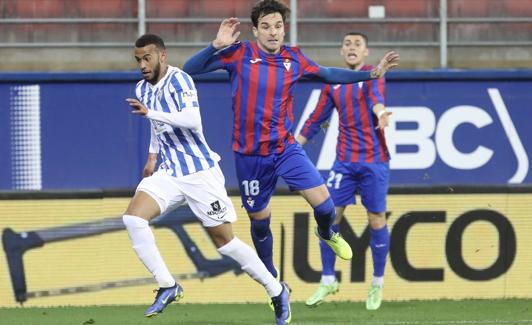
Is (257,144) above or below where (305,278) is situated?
above

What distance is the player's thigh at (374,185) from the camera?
30.5 feet

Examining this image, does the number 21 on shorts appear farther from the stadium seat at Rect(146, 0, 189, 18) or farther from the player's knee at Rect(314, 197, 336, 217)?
the stadium seat at Rect(146, 0, 189, 18)

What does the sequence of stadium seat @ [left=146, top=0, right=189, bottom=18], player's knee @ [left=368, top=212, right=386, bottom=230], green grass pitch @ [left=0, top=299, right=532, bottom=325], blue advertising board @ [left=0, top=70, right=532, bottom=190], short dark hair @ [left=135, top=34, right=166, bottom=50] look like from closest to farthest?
short dark hair @ [left=135, top=34, right=166, bottom=50] < green grass pitch @ [left=0, top=299, right=532, bottom=325] < player's knee @ [left=368, top=212, right=386, bottom=230] < blue advertising board @ [left=0, top=70, right=532, bottom=190] < stadium seat @ [left=146, top=0, right=189, bottom=18]

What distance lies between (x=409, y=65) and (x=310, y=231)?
3875mm

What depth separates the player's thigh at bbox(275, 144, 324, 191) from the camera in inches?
306

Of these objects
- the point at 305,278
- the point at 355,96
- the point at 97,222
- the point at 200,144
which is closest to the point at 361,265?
the point at 305,278

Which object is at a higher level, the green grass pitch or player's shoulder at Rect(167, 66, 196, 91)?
player's shoulder at Rect(167, 66, 196, 91)

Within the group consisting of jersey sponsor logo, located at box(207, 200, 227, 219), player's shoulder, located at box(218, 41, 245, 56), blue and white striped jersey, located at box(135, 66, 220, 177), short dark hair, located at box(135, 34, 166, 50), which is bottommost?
jersey sponsor logo, located at box(207, 200, 227, 219)

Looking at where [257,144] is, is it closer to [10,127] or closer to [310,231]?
[310,231]

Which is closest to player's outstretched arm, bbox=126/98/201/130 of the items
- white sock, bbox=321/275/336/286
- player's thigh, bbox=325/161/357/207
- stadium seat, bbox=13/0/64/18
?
player's thigh, bbox=325/161/357/207

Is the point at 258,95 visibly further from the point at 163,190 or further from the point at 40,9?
the point at 40,9

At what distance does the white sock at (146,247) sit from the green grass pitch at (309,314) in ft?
3.66

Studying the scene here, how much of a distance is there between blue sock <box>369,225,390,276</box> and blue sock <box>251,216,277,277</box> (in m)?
1.36

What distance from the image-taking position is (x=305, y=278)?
978 centimetres
